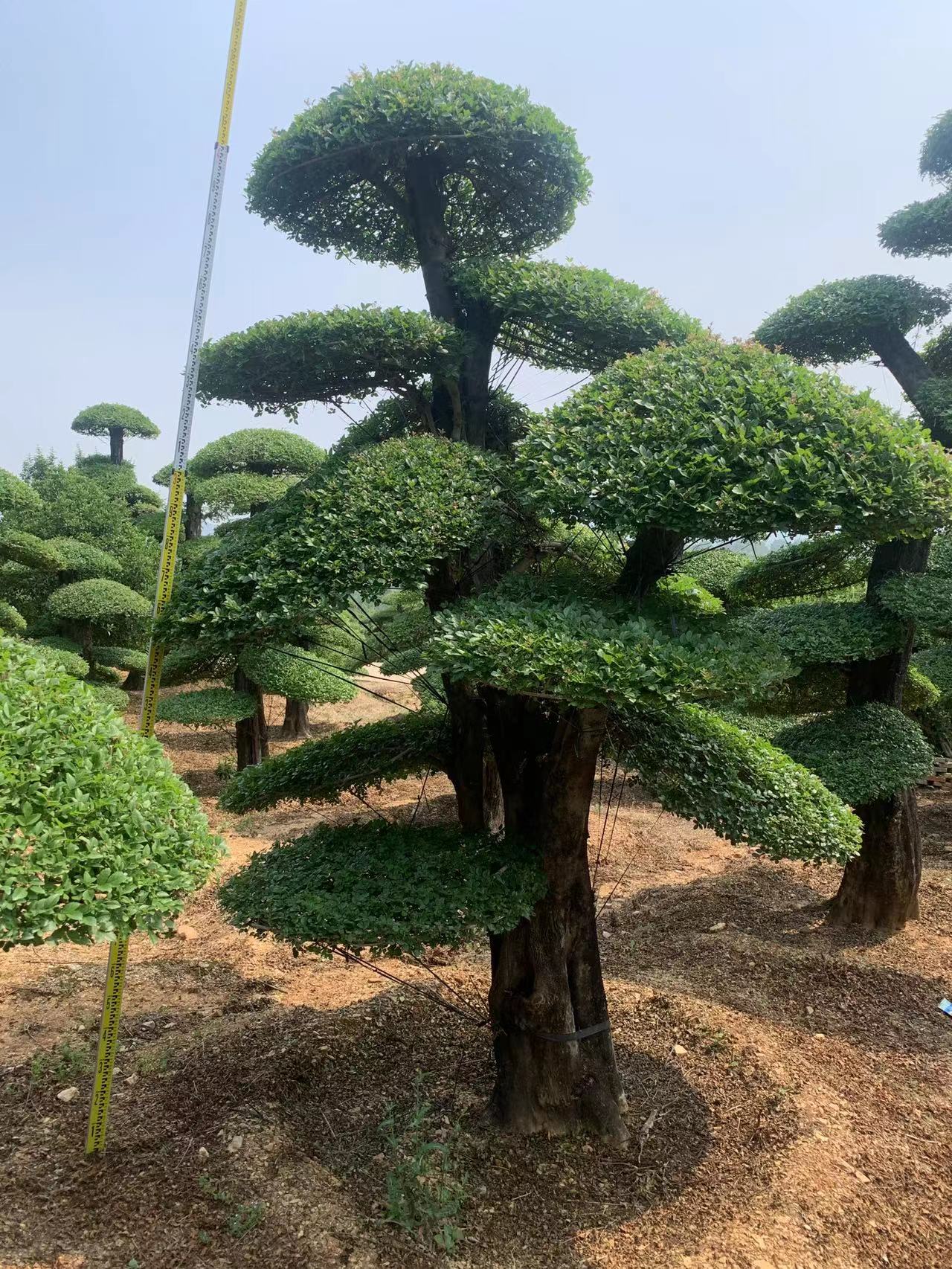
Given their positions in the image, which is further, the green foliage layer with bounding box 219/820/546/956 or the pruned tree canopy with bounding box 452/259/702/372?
the pruned tree canopy with bounding box 452/259/702/372

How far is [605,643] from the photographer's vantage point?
296cm

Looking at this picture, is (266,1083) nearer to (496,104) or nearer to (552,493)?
(552,493)

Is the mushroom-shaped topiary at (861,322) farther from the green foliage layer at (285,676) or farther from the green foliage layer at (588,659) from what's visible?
the green foliage layer at (285,676)

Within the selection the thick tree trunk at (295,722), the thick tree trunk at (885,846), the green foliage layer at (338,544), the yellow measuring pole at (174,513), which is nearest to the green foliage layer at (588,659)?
the green foliage layer at (338,544)

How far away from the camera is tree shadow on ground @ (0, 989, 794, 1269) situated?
3.31m

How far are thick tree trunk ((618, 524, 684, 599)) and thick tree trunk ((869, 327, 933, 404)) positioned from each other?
165 inches

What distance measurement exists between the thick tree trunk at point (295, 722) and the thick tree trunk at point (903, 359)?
11.3 metres

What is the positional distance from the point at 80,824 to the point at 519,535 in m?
2.42

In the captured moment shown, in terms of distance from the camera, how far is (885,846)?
6.78 metres

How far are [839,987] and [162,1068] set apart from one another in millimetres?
4689

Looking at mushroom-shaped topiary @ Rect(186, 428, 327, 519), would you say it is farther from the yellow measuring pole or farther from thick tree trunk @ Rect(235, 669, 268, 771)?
the yellow measuring pole

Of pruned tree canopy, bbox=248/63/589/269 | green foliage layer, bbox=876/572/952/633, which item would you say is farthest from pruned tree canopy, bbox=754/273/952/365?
pruned tree canopy, bbox=248/63/589/269

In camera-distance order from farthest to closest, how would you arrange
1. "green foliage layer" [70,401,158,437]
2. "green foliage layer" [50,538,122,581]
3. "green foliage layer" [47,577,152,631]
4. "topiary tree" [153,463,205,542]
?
"green foliage layer" [70,401,158,437] → "topiary tree" [153,463,205,542] → "green foliage layer" [50,538,122,581] → "green foliage layer" [47,577,152,631]

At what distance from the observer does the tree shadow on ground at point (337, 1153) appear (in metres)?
3.31
